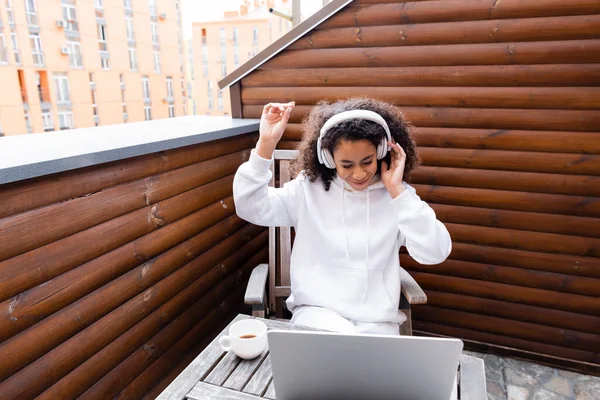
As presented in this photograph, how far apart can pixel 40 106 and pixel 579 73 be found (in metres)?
4.00

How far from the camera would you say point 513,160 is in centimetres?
230

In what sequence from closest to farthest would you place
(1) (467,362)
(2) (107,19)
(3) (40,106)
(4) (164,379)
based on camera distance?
(1) (467,362), (4) (164,379), (3) (40,106), (2) (107,19)

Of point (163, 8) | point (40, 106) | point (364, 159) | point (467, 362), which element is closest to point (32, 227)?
point (364, 159)

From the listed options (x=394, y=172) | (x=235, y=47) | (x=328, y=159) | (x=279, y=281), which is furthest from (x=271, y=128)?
(x=235, y=47)

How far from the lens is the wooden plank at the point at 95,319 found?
1.27 m

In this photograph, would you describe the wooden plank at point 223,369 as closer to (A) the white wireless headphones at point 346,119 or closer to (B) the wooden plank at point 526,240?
Answer: (A) the white wireless headphones at point 346,119

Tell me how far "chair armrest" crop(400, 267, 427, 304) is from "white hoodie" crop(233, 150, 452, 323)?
52 millimetres

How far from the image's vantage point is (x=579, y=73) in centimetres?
211

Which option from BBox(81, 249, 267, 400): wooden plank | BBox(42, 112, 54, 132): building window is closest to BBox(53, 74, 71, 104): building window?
BBox(42, 112, 54, 132): building window

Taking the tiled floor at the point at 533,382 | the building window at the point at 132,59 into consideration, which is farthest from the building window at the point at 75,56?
the tiled floor at the point at 533,382

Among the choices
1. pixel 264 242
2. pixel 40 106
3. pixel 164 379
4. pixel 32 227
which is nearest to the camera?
pixel 32 227

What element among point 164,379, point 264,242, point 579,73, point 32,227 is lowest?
point 164,379

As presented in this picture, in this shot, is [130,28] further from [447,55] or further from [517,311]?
[517,311]

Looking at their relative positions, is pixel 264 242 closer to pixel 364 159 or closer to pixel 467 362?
pixel 364 159
